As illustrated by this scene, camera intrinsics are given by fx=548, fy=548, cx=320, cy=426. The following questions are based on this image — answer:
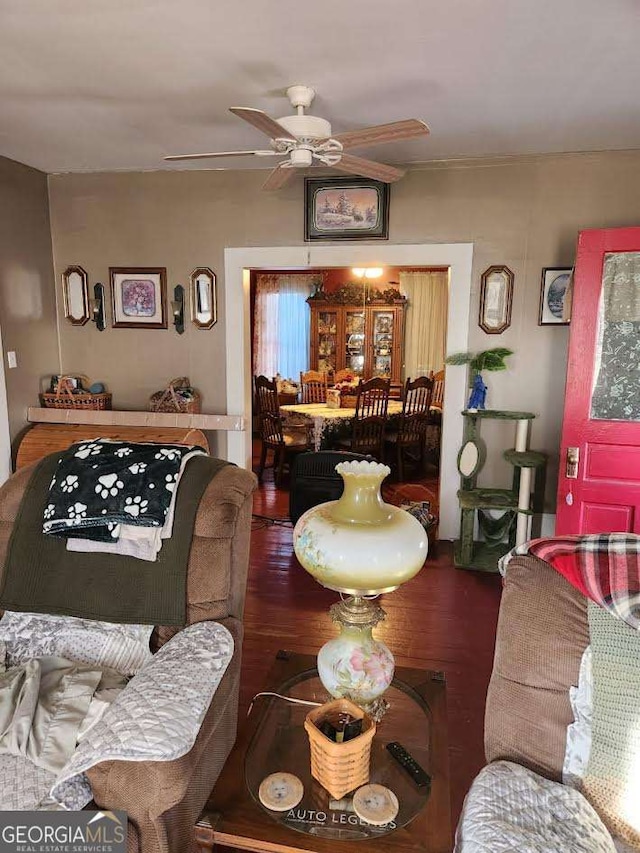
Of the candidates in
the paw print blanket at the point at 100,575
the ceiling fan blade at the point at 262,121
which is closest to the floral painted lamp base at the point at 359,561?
the paw print blanket at the point at 100,575

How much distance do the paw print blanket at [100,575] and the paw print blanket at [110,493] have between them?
0.06 feet

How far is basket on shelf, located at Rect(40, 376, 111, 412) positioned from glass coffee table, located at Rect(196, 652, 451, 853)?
2898mm

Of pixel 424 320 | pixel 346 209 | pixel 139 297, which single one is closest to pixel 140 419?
pixel 139 297

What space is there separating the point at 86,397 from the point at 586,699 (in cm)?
356

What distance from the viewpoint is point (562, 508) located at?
2.99m

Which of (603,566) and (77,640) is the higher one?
(603,566)

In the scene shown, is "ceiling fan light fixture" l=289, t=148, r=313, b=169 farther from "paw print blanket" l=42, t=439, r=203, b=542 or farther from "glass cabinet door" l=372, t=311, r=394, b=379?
"glass cabinet door" l=372, t=311, r=394, b=379

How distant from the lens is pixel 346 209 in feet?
11.7

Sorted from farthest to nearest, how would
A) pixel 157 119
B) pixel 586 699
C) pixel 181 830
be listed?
pixel 157 119, pixel 181 830, pixel 586 699

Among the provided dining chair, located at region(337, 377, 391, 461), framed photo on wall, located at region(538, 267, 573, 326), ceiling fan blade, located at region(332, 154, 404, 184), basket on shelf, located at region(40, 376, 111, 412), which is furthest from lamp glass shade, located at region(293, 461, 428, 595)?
dining chair, located at region(337, 377, 391, 461)

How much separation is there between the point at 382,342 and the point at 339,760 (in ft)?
20.9

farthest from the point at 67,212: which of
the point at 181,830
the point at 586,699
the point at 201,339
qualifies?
the point at 586,699

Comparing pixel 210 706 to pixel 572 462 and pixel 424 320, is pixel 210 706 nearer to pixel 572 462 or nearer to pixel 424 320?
pixel 572 462

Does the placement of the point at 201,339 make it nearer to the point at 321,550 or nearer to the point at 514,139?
the point at 514,139
